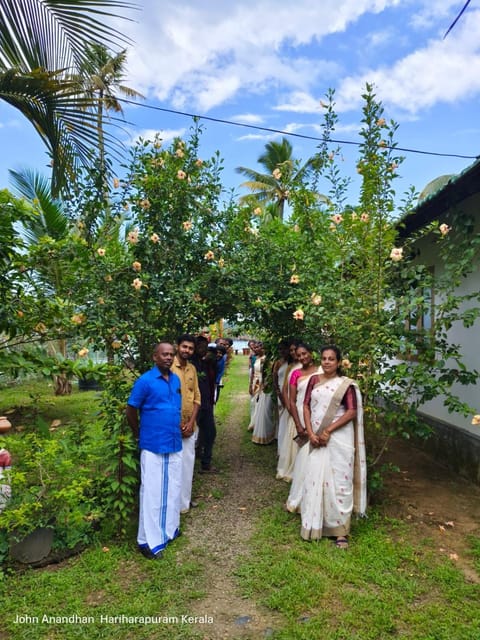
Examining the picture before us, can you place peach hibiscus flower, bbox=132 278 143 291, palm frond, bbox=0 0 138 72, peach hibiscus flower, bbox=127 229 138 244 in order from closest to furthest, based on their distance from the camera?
palm frond, bbox=0 0 138 72 → peach hibiscus flower, bbox=132 278 143 291 → peach hibiscus flower, bbox=127 229 138 244

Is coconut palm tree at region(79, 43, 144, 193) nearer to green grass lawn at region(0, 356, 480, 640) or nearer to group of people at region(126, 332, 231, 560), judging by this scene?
group of people at region(126, 332, 231, 560)

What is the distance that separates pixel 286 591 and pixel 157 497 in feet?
3.92

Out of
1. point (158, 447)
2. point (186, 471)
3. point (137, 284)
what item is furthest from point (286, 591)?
point (137, 284)

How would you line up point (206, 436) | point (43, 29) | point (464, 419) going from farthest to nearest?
point (206, 436), point (464, 419), point (43, 29)

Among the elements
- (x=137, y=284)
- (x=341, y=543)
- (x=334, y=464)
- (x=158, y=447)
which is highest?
(x=137, y=284)

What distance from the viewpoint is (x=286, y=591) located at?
3098 mm

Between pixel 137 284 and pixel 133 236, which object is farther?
pixel 133 236

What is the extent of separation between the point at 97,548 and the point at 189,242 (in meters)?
2.92

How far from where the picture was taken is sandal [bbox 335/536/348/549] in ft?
12.5

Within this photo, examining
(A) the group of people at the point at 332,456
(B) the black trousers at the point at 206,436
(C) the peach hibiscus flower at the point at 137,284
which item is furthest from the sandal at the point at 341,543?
(C) the peach hibiscus flower at the point at 137,284

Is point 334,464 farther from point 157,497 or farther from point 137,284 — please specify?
point 137,284

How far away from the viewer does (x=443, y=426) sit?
6.06 m

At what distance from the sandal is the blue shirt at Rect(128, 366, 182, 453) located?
5.10 ft

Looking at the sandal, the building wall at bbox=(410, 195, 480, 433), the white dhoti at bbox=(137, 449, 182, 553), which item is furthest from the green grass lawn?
the building wall at bbox=(410, 195, 480, 433)
